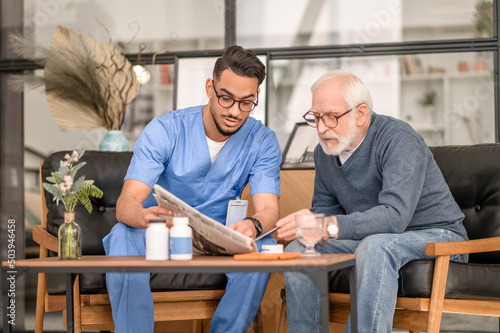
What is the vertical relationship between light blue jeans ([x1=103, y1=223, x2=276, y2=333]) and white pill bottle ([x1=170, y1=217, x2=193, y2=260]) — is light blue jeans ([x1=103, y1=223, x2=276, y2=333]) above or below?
below

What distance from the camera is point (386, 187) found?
2213 mm

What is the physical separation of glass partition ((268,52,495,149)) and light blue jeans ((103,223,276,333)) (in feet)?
6.19

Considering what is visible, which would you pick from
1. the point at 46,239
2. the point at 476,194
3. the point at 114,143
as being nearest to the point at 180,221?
the point at 46,239

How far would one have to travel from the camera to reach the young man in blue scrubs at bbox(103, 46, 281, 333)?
2227 mm

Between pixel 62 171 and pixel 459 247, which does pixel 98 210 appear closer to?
pixel 62 171

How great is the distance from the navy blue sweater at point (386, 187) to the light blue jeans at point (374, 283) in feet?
0.19

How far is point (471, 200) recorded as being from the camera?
2.70 m

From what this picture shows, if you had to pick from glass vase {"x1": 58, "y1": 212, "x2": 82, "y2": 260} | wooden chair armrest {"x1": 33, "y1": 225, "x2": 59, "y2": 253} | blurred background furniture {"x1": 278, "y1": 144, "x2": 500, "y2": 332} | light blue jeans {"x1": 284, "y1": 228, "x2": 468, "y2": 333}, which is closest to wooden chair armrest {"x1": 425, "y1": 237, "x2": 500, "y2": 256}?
blurred background furniture {"x1": 278, "y1": 144, "x2": 500, "y2": 332}

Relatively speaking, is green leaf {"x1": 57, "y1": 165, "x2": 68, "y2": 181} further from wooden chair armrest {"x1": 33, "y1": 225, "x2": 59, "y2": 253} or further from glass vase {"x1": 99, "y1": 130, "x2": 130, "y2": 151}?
glass vase {"x1": 99, "y1": 130, "x2": 130, "y2": 151}

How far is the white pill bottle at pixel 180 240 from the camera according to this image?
1.74 metres

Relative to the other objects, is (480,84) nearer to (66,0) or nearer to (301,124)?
(301,124)

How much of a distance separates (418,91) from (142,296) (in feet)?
9.02

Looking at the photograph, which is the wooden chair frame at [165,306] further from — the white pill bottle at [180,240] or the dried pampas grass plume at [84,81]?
the dried pampas grass plume at [84,81]

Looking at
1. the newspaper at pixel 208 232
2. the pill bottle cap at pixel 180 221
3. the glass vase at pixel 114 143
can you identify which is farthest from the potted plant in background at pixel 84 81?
the pill bottle cap at pixel 180 221
